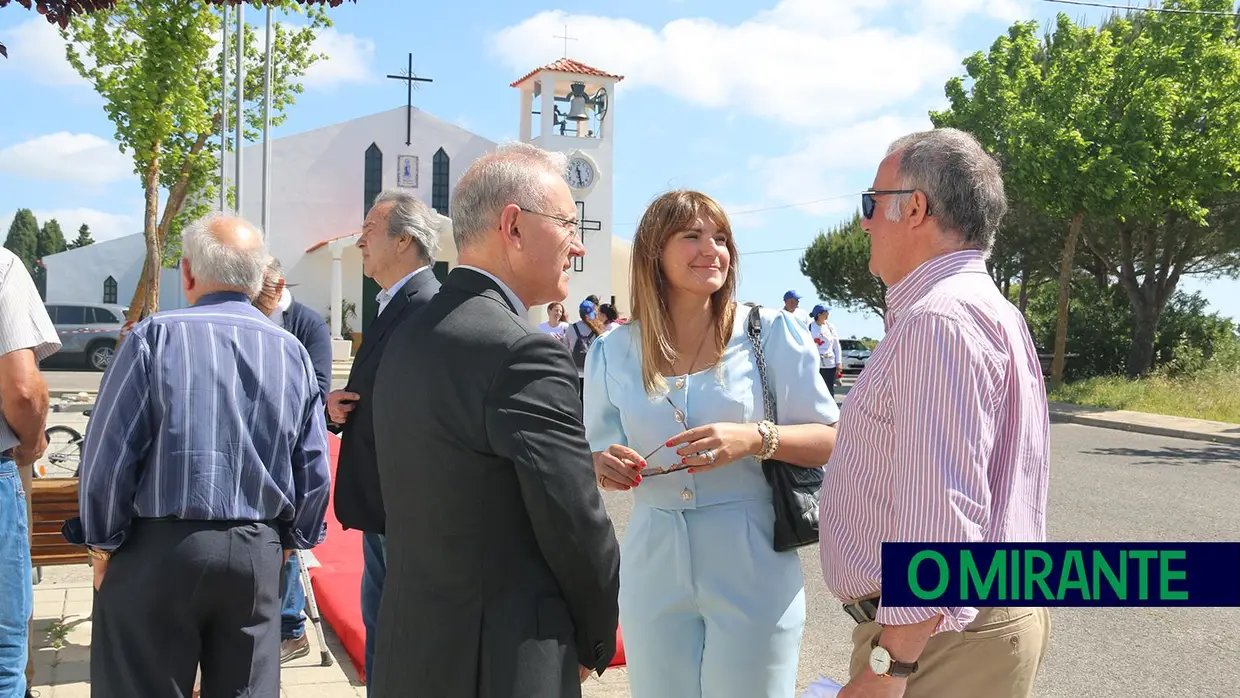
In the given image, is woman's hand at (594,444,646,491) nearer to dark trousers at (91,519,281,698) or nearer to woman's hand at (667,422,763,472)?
woman's hand at (667,422,763,472)

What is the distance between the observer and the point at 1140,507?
386 inches

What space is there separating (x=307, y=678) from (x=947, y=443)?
12.3 ft

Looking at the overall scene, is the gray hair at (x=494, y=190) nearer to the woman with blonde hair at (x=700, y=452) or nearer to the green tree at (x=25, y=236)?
the woman with blonde hair at (x=700, y=452)

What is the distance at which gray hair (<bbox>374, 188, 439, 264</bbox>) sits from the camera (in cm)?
429

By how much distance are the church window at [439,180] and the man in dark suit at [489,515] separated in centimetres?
3987

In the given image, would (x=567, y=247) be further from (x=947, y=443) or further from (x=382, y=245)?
(x=382, y=245)

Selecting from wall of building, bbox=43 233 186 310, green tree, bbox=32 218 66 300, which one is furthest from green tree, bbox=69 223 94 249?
wall of building, bbox=43 233 186 310

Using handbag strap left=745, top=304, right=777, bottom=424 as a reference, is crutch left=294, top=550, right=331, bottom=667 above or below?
below

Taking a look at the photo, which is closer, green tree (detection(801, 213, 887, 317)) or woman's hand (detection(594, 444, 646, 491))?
woman's hand (detection(594, 444, 646, 491))

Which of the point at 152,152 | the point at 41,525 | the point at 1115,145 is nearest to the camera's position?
the point at 41,525

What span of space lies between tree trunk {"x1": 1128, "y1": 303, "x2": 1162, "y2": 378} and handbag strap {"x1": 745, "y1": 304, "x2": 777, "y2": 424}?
25.3 metres

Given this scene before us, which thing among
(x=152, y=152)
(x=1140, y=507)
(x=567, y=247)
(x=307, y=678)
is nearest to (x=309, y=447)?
(x=567, y=247)

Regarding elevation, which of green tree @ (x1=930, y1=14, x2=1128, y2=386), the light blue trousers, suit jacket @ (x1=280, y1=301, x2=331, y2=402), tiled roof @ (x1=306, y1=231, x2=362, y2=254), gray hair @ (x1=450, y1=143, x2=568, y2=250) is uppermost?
green tree @ (x1=930, y1=14, x2=1128, y2=386)

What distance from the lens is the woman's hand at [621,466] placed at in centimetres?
293
